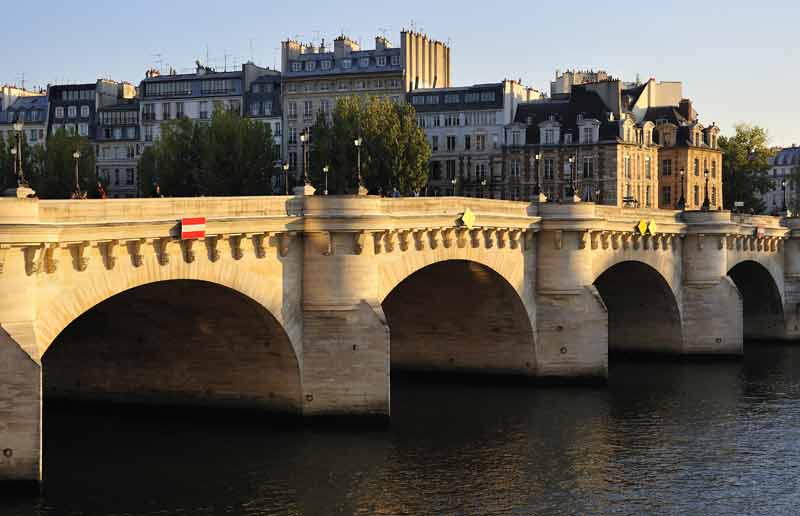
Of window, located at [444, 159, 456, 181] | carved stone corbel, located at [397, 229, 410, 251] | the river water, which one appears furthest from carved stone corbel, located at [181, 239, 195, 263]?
window, located at [444, 159, 456, 181]

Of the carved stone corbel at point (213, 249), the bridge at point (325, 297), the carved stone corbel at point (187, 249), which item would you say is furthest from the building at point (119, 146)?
the carved stone corbel at point (187, 249)

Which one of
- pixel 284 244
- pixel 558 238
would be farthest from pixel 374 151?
pixel 284 244

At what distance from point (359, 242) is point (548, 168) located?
75.7 metres

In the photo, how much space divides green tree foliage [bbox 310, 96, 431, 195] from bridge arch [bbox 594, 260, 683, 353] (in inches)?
1348

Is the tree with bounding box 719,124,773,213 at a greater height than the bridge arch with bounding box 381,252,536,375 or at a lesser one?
greater

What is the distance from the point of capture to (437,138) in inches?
4993

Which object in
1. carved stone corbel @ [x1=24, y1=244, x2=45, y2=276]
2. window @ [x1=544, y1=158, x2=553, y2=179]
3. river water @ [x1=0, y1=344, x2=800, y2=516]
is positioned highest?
window @ [x1=544, y1=158, x2=553, y2=179]

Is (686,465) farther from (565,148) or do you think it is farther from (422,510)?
(565,148)

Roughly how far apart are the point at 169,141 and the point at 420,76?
2864 cm

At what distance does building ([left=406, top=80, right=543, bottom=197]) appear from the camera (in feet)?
411

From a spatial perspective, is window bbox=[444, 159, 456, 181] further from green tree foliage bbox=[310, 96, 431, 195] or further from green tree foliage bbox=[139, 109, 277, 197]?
green tree foliage bbox=[139, 109, 277, 197]

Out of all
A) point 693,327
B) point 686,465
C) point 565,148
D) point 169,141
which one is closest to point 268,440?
point 686,465

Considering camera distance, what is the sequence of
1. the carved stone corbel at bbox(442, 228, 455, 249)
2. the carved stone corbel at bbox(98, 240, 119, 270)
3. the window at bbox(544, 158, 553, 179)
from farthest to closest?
the window at bbox(544, 158, 553, 179)
the carved stone corbel at bbox(442, 228, 455, 249)
the carved stone corbel at bbox(98, 240, 119, 270)

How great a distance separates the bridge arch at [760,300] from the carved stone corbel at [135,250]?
58399 millimetres
